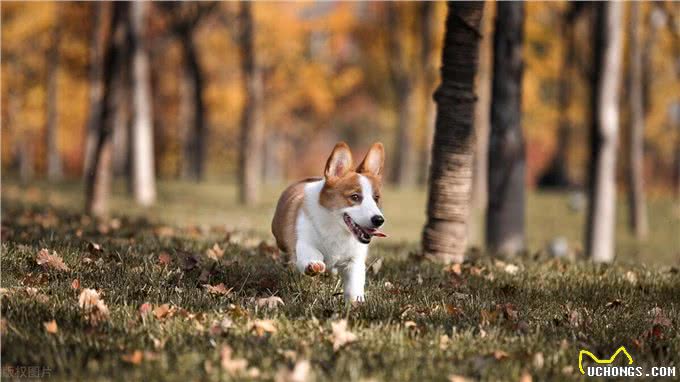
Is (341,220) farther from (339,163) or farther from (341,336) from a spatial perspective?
(341,336)

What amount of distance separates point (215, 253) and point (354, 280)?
1.89m

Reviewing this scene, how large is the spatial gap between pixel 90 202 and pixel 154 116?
76.0 feet

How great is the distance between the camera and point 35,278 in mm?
4797

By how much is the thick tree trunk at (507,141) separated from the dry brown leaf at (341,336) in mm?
5556

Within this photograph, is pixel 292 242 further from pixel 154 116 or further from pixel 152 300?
pixel 154 116

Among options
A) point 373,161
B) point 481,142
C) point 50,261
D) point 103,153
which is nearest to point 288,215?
point 373,161

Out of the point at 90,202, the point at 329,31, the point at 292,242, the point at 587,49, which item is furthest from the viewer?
the point at 329,31

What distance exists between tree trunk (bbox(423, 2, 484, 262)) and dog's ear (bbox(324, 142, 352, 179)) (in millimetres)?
2647

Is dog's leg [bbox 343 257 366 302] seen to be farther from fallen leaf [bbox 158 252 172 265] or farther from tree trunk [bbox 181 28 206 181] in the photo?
tree trunk [bbox 181 28 206 181]

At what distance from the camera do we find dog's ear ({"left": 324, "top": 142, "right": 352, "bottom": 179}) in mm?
4828

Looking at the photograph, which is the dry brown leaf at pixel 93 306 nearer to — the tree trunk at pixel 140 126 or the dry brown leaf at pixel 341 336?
the dry brown leaf at pixel 341 336

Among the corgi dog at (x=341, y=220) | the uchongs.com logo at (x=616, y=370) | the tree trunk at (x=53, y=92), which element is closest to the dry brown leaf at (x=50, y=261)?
the corgi dog at (x=341, y=220)

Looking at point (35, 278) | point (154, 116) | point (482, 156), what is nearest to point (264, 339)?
point (35, 278)

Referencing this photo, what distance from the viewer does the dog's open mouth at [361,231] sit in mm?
4652
